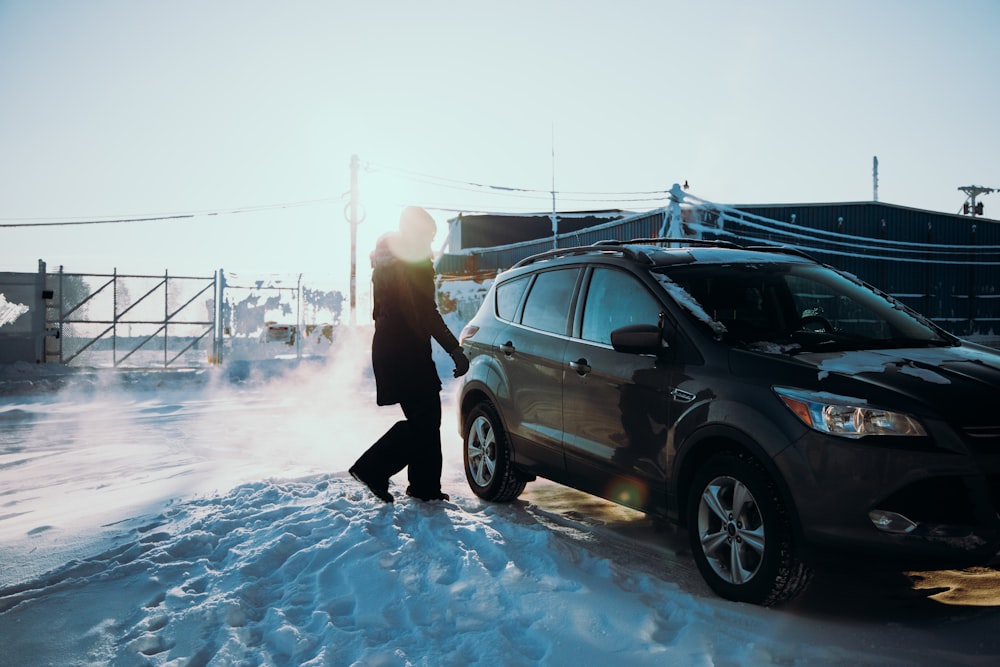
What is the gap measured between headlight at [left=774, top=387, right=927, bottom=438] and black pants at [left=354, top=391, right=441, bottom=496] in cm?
300

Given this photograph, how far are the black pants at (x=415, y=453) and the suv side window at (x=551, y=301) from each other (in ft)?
3.14

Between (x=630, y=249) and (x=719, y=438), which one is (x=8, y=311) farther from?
(x=719, y=438)

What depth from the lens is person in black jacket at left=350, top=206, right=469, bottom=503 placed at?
584cm

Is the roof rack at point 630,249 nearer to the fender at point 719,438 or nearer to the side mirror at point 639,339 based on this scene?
the side mirror at point 639,339

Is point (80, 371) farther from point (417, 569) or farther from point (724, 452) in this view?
point (724, 452)

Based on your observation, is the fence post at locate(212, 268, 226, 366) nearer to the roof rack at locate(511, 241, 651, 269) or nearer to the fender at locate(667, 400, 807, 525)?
the roof rack at locate(511, 241, 651, 269)

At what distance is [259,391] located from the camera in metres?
16.9

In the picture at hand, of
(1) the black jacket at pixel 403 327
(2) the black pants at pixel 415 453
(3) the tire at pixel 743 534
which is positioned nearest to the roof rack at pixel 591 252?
(1) the black jacket at pixel 403 327

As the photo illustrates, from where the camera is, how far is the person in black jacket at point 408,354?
5.84 metres

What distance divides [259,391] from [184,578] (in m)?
12.9

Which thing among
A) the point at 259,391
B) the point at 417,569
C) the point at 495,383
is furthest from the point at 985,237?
the point at 417,569

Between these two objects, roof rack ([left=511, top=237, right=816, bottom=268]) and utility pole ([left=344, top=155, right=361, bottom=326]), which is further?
utility pole ([left=344, top=155, right=361, bottom=326])

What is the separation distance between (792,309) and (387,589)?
2781 millimetres

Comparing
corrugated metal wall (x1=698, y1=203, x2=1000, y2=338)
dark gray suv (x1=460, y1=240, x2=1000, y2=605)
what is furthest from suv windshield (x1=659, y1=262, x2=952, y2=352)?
corrugated metal wall (x1=698, y1=203, x2=1000, y2=338)
